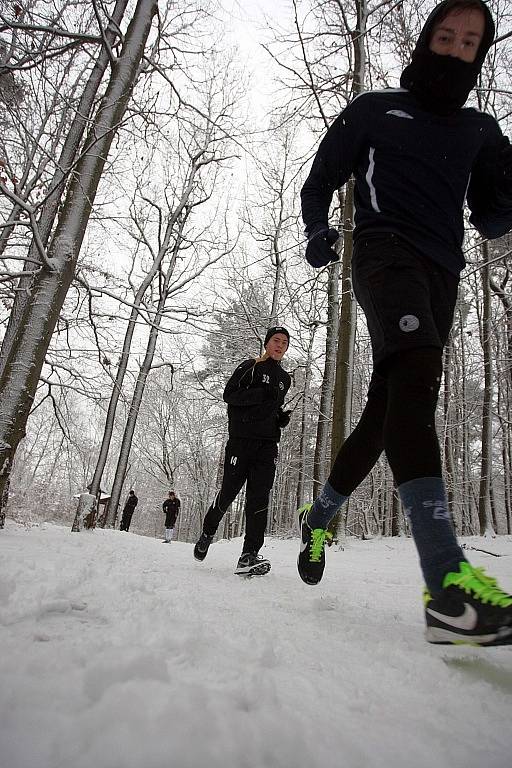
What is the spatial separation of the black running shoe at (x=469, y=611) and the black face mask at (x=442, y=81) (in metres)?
1.64

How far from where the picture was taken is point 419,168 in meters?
1.55

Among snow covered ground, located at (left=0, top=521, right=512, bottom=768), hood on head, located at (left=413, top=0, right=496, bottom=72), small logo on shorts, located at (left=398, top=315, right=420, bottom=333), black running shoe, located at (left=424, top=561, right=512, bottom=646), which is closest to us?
snow covered ground, located at (left=0, top=521, right=512, bottom=768)

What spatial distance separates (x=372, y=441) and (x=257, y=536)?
5.22 feet

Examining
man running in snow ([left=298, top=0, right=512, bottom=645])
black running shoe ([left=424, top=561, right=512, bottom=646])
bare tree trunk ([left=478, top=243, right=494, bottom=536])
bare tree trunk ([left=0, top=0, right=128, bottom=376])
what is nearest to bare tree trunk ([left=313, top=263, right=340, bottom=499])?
bare tree trunk ([left=478, top=243, right=494, bottom=536])

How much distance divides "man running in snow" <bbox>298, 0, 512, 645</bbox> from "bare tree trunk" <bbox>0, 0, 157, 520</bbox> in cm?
266

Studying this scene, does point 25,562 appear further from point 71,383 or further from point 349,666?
point 71,383

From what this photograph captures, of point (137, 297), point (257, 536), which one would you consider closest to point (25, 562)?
point (257, 536)

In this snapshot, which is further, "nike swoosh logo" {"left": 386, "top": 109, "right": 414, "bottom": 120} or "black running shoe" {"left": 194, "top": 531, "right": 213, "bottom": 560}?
"black running shoe" {"left": 194, "top": 531, "right": 213, "bottom": 560}

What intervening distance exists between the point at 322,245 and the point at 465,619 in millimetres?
1354

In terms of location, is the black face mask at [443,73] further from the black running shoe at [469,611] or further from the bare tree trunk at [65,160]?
the bare tree trunk at [65,160]

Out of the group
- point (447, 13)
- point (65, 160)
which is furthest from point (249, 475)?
point (65, 160)

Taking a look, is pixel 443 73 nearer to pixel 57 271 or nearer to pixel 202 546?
pixel 202 546

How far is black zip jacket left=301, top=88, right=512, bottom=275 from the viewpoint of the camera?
1486 millimetres

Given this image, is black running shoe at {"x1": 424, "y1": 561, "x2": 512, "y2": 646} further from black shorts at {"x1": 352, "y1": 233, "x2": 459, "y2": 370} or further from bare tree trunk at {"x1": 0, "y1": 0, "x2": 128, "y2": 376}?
bare tree trunk at {"x1": 0, "y1": 0, "x2": 128, "y2": 376}
